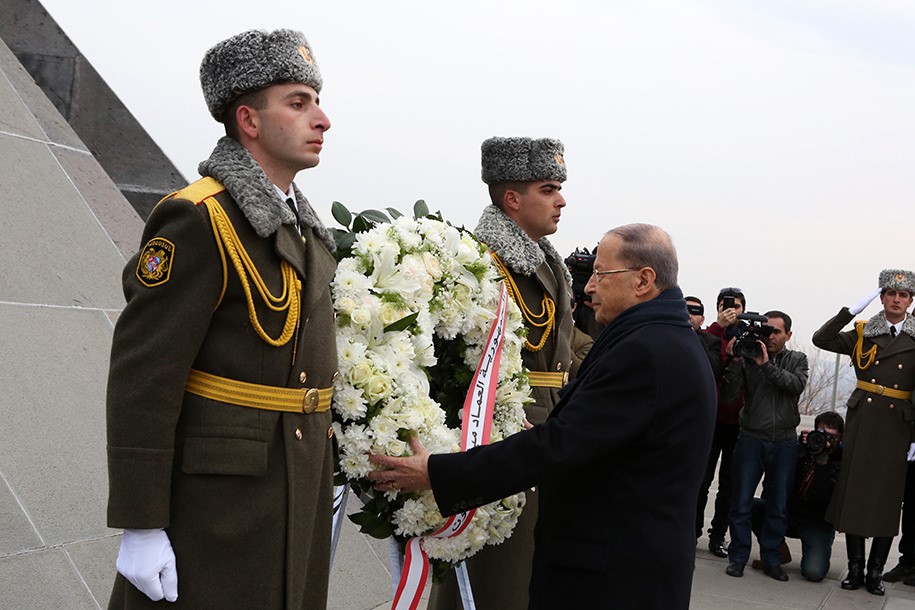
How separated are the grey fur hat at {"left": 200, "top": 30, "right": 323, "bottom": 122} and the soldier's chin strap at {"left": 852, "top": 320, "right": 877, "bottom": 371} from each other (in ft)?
20.7

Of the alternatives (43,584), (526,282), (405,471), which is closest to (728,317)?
(526,282)

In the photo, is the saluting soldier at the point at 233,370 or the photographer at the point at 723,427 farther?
the photographer at the point at 723,427

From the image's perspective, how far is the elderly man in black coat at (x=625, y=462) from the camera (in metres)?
3.10

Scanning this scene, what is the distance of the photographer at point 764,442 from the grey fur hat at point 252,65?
561 cm

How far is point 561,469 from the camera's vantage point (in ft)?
10.3

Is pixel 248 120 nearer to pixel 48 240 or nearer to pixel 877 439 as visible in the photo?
pixel 48 240

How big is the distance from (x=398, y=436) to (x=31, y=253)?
2.70 metres

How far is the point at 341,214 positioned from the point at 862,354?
5.68m

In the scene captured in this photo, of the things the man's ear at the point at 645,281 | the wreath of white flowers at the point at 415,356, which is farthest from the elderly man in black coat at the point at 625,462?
A: the wreath of white flowers at the point at 415,356

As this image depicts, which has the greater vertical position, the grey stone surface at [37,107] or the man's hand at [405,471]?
the grey stone surface at [37,107]

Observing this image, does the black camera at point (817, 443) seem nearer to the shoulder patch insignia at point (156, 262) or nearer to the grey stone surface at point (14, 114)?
the grey stone surface at point (14, 114)

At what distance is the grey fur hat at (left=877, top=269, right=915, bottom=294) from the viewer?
829 cm

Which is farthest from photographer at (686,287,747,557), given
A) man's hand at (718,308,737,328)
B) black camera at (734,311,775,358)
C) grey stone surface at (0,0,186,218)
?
grey stone surface at (0,0,186,218)

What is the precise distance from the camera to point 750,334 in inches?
319
